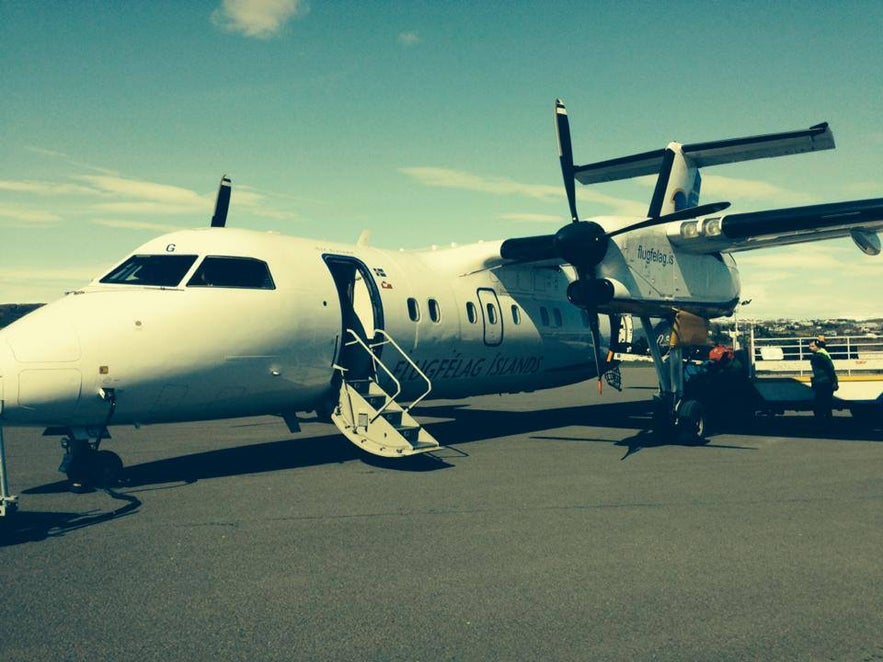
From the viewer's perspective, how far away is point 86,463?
9.35 meters

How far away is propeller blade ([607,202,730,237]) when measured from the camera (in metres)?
12.6

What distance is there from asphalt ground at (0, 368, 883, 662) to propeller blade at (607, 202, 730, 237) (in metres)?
3.96

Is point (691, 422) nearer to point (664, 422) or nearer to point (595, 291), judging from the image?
point (664, 422)

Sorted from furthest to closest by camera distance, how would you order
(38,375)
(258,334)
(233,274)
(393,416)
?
(393,416) < (233,274) < (258,334) < (38,375)

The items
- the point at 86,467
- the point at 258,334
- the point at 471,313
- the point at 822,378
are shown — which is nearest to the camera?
the point at 86,467

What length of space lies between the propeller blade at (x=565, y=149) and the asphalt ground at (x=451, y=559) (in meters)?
4.87

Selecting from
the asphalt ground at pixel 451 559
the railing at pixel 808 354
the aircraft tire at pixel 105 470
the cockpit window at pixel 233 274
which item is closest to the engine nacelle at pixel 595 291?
the asphalt ground at pixel 451 559

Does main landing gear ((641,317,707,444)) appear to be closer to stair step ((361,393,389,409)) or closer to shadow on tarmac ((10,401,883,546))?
shadow on tarmac ((10,401,883,546))

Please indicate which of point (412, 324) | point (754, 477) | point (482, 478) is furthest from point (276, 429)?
point (754, 477)

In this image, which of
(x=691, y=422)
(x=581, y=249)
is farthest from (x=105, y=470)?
(x=691, y=422)

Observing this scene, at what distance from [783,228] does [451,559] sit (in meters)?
9.75

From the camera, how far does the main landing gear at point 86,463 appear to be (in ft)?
30.5

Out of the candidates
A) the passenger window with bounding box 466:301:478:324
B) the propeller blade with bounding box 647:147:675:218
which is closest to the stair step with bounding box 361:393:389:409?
the passenger window with bounding box 466:301:478:324

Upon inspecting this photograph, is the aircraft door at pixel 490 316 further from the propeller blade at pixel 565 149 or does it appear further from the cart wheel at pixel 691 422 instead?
the cart wheel at pixel 691 422
